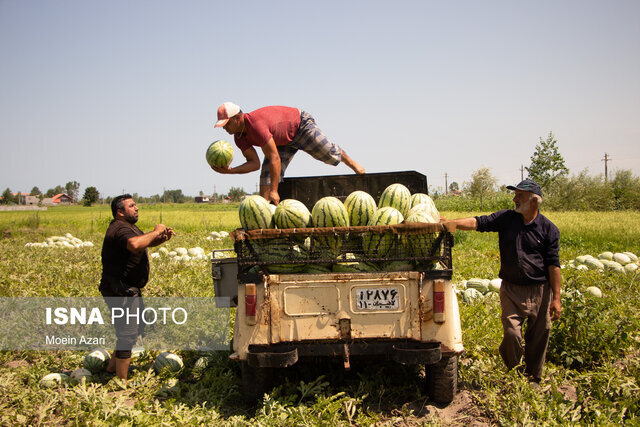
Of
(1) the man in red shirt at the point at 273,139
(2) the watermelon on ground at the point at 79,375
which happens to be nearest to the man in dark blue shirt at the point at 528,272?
(1) the man in red shirt at the point at 273,139

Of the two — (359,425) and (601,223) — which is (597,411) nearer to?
(359,425)

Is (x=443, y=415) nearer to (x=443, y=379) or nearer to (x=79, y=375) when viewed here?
(x=443, y=379)

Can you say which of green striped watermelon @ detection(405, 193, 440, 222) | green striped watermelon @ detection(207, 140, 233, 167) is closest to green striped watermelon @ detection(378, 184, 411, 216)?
green striped watermelon @ detection(405, 193, 440, 222)

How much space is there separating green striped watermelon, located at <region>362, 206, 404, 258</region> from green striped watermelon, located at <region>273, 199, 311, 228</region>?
0.52 metres

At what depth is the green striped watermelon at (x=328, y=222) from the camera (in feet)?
12.2

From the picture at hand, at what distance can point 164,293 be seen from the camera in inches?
308

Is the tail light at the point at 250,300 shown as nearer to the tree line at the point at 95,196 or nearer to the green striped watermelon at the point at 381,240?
the green striped watermelon at the point at 381,240

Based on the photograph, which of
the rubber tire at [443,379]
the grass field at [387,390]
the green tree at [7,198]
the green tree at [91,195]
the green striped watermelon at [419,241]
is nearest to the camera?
the grass field at [387,390]

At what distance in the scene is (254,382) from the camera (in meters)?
3.84

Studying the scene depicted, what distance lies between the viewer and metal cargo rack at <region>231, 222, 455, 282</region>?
3551mm

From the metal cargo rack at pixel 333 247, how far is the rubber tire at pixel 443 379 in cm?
80

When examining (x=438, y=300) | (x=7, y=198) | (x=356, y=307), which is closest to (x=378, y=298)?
(x=356, y=307)

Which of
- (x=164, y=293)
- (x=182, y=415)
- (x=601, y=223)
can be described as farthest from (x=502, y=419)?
(x=601, y=223)

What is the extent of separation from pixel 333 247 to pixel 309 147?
2613mm
